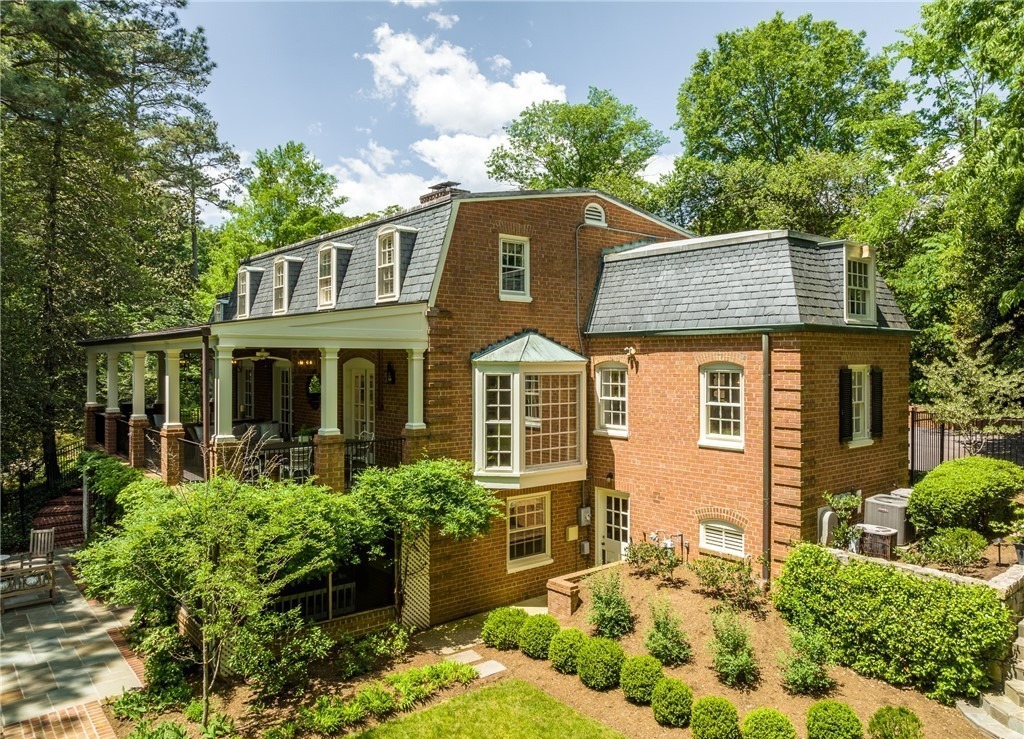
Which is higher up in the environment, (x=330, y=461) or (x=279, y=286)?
(x=279, y=286)

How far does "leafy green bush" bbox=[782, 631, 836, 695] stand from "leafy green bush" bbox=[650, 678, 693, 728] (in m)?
1.62

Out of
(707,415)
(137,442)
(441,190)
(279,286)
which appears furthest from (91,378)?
(707,415)

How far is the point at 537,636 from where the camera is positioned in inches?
421

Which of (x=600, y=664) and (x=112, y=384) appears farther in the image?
(x=112, y=384)

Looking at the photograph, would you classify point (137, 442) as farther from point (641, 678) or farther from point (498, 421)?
point (641, 678)

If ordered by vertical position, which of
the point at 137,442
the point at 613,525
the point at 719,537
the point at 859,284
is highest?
the point at 859,284

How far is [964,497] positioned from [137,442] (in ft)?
63.1

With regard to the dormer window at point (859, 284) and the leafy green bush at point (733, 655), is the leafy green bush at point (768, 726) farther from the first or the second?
the dormer window at point (859, 284)

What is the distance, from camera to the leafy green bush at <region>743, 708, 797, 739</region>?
7.68 m

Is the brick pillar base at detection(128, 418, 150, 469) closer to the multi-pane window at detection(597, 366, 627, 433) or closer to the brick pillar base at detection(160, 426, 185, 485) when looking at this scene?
the brick pillar base at detection(160, 426, 185, 485)

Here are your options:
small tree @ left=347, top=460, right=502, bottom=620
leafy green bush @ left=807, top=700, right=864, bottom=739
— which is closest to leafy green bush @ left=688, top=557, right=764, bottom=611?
leafy green bush @ left=807, top=700, right=864, bottom=739

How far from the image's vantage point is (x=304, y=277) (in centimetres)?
1822

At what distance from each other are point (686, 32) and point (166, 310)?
81.4 ft

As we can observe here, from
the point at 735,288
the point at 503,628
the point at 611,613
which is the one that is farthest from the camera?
the point at 735,288
